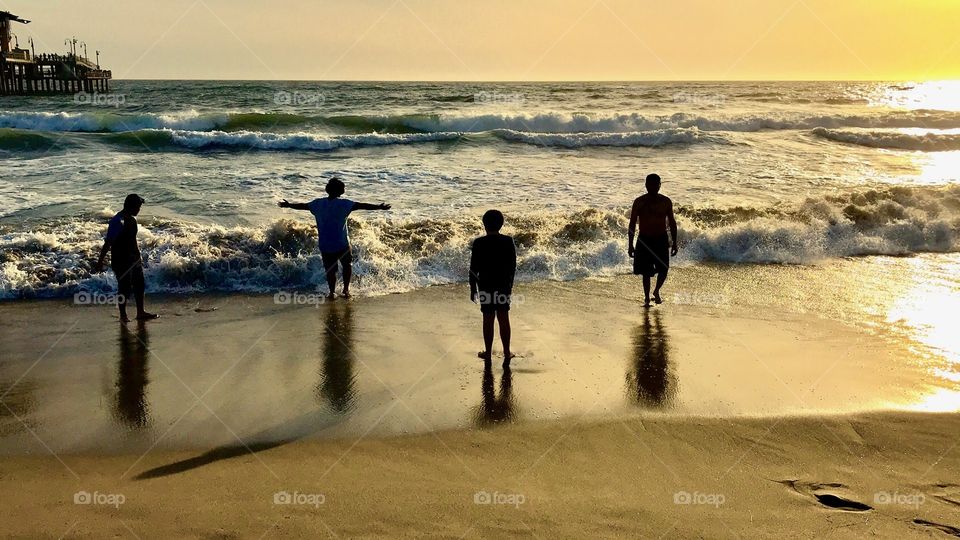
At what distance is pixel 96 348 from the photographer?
7.09 meters

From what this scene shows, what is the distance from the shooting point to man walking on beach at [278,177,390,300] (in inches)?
357

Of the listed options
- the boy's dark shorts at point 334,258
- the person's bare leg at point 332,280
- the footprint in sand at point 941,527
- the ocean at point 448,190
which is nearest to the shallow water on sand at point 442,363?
the person's bare leg at point 332,280

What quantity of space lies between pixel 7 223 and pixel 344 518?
1060cm

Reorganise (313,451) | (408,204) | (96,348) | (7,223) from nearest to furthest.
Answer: (313,451) → (96,348) → (7,223) → (408,204)

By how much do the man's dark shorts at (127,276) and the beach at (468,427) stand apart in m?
0.40

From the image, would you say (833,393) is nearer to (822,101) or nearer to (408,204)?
(408,204)

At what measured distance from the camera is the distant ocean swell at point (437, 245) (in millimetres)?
9688

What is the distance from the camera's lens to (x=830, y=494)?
4.38 meters

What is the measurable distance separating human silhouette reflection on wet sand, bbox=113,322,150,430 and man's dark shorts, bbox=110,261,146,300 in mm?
461

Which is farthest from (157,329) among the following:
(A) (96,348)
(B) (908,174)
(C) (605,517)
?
(B) (908,174)

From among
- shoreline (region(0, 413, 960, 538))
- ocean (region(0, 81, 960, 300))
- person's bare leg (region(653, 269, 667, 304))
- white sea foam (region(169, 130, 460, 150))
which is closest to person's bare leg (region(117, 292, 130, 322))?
ocean (region(0, 81, 960, 300))

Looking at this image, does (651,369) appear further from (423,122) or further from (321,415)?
(423,122)

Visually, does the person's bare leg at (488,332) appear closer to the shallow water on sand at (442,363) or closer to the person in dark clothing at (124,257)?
the shallow water on sand at (442,363)

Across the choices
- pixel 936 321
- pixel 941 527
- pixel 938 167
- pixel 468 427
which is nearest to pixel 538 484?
pixel 468 427
